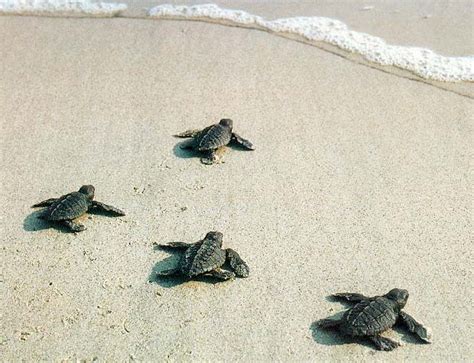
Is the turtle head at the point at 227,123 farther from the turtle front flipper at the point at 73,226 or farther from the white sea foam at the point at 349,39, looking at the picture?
the white sea foam at the point at 349,39

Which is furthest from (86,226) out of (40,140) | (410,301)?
(410,301)

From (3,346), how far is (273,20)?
4.64 meters

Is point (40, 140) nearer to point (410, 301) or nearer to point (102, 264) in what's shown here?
point (102, 264)

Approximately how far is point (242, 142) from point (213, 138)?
0.27 meters

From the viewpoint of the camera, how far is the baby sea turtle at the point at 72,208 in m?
3.90

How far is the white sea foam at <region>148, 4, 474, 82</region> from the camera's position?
5.75 meters

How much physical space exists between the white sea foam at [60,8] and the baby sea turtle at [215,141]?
9.32 feet

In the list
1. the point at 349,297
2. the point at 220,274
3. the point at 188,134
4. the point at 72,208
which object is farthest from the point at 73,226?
the point at 349,297

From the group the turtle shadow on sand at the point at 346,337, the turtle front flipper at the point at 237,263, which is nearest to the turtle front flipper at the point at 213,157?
the turtle front flipper at the point at 237,263

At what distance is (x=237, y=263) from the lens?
11.9 ft

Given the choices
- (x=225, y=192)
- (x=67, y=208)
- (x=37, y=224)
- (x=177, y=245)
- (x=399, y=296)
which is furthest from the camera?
(x=225, y=192)

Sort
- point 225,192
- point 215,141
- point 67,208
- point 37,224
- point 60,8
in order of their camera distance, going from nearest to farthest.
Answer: point 67,208, point 37,224, point 225,192, point 215,141, point 60,8

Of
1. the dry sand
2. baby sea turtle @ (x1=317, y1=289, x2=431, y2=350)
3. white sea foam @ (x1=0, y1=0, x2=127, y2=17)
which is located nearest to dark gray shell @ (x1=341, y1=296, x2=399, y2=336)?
baby sea turtle @ (x1=317, y1=289, x2=431, y2=350)

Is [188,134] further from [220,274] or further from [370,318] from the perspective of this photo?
[370,318]
